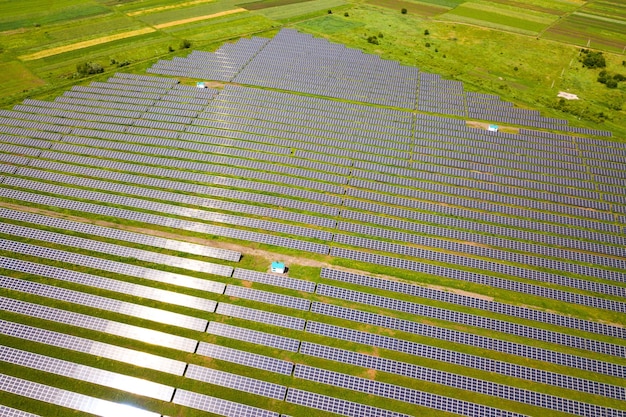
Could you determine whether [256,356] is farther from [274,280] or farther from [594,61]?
[594,61]

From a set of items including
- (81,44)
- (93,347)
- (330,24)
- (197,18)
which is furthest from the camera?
(330,24)

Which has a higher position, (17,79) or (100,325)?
(17,79)

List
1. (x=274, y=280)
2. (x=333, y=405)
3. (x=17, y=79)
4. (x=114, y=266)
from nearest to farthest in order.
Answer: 1. (x=333, y=405)
2. (x=274, y=280)
3. (x=114, y=266)
4. (x=17, y=79)

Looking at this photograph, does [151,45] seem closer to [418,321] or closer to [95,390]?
[95,390]

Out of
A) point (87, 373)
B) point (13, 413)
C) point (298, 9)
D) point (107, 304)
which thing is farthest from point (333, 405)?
point (298, 9)

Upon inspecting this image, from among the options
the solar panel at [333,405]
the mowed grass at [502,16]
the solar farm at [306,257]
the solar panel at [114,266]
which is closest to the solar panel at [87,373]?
the solar farm at [306,257]

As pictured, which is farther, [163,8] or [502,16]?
[502,16]

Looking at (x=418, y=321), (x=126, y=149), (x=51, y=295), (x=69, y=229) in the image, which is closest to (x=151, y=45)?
(x=126, y=149)

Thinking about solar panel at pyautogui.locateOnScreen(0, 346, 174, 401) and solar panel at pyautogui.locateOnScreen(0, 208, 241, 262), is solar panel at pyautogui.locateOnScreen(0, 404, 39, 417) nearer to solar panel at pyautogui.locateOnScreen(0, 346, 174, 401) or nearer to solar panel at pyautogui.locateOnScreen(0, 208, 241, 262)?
solar panel at pyautogui.locateOnScreen(0, 346, 174, 401)
